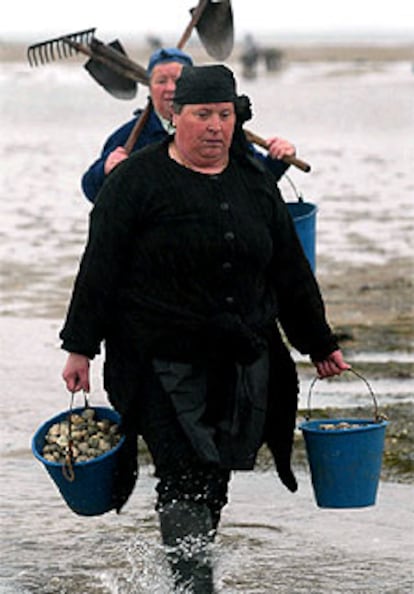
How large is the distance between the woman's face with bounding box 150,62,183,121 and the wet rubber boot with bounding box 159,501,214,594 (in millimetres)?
1759

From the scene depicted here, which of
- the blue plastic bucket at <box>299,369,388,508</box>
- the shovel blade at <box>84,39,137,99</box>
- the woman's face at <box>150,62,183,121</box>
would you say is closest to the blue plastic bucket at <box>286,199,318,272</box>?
the woman's face at <box>150,62,183,121</box>

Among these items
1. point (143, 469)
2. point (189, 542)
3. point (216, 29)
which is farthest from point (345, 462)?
point (216, 29)

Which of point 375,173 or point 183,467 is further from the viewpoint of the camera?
point 375,173

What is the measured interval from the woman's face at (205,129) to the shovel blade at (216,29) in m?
2.26

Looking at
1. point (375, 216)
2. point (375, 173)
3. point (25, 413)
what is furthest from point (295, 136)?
point (25, 413)

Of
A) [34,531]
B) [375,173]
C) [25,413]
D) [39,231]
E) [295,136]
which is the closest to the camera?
[34,531]

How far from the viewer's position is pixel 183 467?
4.84 metres

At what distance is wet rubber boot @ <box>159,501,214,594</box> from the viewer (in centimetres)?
483

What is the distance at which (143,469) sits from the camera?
266 inches

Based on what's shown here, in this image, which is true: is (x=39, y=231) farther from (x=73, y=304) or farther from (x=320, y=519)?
(x=73, y=304)

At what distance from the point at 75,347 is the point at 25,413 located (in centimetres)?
298

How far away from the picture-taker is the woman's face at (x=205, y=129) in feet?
15.8

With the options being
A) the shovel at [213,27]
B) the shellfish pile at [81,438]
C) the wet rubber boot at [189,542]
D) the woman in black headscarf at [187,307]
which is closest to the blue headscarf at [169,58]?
the shovel at [213,27]

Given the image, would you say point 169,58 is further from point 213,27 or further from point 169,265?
point 169,265
